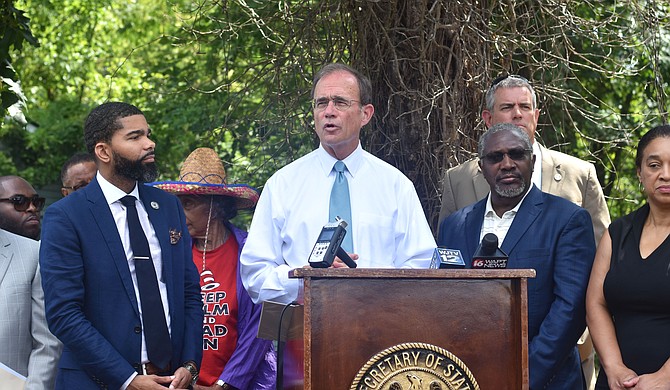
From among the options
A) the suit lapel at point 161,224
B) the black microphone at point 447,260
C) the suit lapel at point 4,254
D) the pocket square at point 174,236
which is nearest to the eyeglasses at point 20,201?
the suit lapel at point 4,254

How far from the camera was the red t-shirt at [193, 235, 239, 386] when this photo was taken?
5598 mm

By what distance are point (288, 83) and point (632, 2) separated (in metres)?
2.33

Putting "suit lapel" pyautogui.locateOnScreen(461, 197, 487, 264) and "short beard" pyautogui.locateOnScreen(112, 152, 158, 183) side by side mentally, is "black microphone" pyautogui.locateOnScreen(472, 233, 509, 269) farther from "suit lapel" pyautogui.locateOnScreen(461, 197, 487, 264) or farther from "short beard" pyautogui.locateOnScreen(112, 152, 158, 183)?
"short beard" pyautogui.locateOnScreen(112, 152, 158, 183)

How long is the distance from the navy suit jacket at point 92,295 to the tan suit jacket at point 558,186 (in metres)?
1.76

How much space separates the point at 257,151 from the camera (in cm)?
752

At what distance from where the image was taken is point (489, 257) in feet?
12.6

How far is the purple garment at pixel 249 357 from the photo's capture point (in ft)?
17.9

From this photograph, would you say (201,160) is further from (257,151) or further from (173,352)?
(173,352)

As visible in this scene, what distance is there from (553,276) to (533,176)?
1220 mm

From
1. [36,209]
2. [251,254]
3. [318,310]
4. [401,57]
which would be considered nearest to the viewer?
[318,310]

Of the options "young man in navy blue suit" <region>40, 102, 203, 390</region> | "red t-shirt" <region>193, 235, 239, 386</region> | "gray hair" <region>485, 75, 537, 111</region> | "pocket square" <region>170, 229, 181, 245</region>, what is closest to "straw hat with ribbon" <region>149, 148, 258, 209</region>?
"red t-shirt" <region>193, 235, 239, 386</region>

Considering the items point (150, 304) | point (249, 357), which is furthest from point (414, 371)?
point (249, 357)

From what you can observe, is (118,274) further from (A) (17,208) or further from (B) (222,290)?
(A) (17,208)

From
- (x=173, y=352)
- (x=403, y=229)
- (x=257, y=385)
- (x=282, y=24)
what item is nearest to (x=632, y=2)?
(x=282, y=24)
